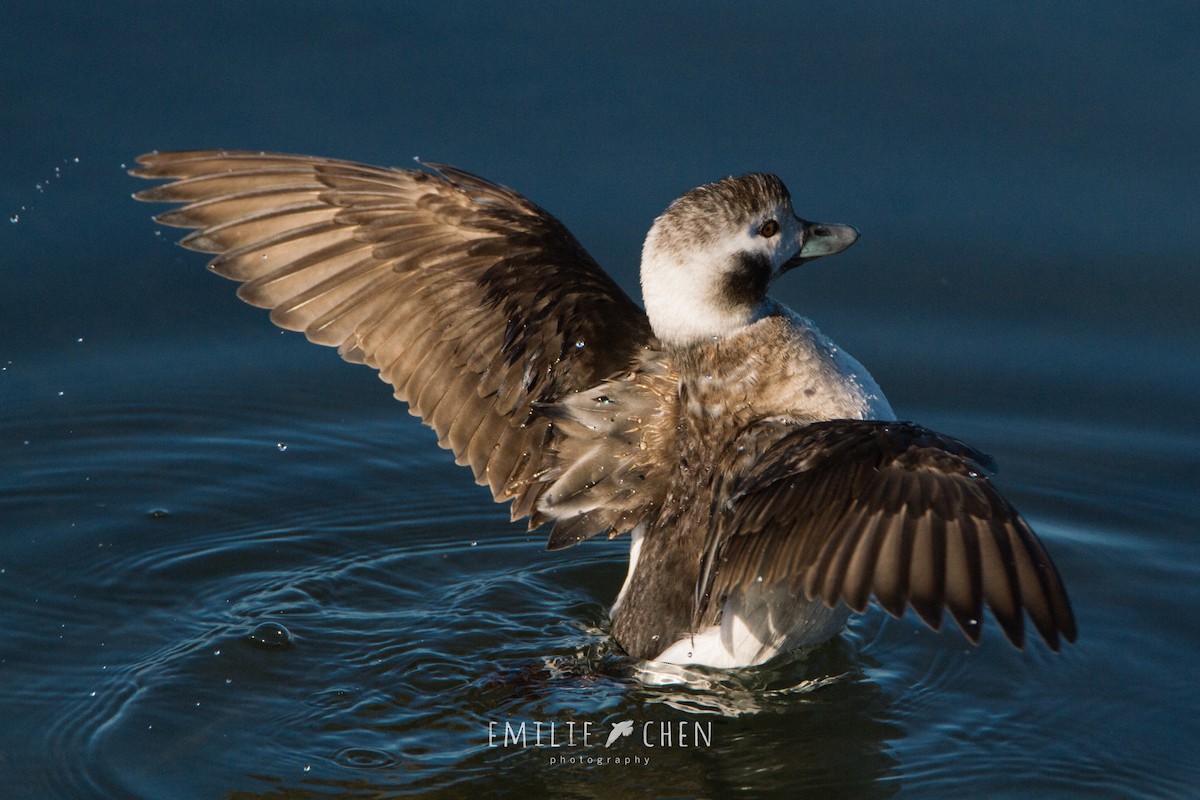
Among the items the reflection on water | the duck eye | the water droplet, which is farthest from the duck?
the water droplet

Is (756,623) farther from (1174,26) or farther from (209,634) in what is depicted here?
(1174,26)

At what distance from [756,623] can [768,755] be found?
421mm

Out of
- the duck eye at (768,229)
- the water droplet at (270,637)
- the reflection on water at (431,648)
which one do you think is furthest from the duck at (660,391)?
the water droplet at (270,637)

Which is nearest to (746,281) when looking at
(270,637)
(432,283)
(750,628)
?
(750,628)

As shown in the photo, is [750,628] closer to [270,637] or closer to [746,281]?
[746,281]

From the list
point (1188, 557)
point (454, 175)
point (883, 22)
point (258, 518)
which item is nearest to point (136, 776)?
point (258, 518)

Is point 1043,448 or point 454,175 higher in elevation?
point 454,175

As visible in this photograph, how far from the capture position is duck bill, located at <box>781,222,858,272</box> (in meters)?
6.01

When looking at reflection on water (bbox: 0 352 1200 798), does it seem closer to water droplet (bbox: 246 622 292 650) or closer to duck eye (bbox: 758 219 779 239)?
water droplet (bbox: 246 622 292 650)

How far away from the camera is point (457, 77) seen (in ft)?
27.6

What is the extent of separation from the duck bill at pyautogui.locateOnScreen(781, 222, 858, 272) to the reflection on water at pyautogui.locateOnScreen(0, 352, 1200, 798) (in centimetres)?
138

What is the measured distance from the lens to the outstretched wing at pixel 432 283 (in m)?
6.13

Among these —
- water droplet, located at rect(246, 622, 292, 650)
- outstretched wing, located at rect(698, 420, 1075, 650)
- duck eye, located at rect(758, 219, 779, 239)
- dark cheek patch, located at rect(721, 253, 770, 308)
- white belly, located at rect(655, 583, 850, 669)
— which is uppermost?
duck eye, located at rect(758, 219, 779, 239)

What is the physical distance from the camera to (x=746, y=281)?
5.73 m
